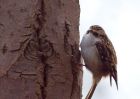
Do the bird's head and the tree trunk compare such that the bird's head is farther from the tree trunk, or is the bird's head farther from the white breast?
the tree trunk

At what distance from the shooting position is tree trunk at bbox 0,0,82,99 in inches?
68.3

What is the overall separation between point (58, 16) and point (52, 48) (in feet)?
0.61

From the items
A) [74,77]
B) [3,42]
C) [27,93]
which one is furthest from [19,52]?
[74,77]

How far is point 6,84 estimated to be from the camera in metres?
1.72

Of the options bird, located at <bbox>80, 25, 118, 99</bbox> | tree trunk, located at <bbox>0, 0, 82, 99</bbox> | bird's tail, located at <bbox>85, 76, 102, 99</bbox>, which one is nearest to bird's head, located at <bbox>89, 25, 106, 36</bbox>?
bird, located at <bbox>80, 25, 118, 99</bbox>

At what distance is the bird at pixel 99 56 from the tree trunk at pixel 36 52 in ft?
2.04

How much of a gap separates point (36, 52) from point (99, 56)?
0.97 m

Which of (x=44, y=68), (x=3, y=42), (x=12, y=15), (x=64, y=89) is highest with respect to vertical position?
(x=12, y=15)

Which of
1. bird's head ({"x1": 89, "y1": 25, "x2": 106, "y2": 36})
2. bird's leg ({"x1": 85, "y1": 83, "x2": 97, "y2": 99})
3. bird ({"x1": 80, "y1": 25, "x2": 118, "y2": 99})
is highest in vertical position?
bird's head ({"x1": 89, "y1": 25, "x2": 106, "y2": 36})

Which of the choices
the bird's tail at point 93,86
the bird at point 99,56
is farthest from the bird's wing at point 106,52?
the bird's tail at point 93,86

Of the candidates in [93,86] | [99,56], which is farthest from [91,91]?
[99,56]

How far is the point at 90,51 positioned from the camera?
254cm

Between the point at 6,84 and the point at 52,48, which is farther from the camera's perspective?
the point at 52,48

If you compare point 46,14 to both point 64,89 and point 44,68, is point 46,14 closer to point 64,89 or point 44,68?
point 44,68
